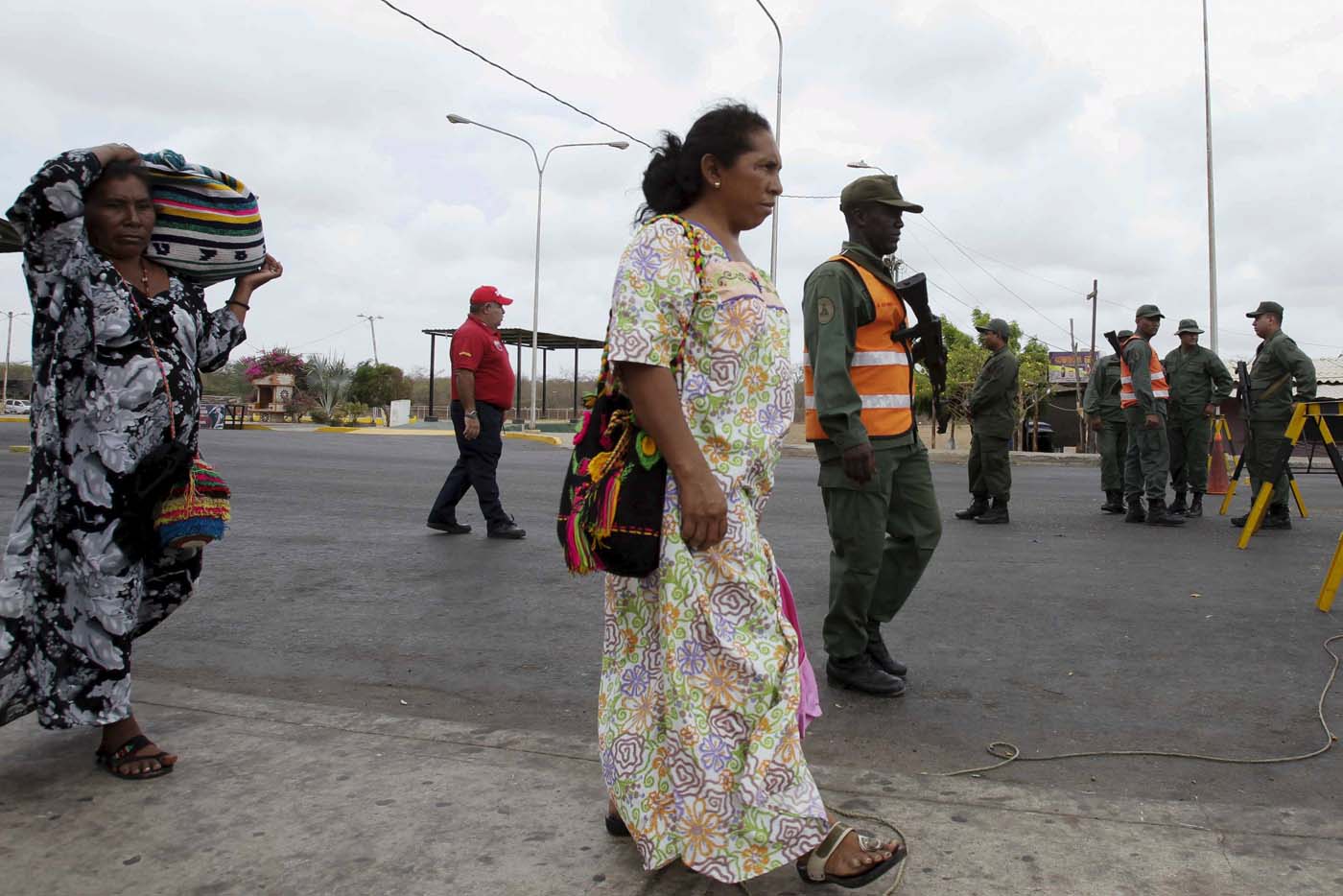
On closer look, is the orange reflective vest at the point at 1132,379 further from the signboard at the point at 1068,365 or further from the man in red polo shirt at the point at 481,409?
the signboard at the point at 1068,365

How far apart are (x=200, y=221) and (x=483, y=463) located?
4.45 m

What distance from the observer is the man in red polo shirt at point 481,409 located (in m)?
7.30

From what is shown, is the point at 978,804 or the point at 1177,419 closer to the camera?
the point at 978,804

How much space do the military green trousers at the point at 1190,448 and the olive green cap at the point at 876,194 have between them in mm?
6563

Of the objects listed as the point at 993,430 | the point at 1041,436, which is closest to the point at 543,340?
the point at 1041,436

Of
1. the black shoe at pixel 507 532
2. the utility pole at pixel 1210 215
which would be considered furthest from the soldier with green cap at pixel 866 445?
the utility pole at pixel 1210 215

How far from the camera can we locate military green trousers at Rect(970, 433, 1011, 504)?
9047 millimetres

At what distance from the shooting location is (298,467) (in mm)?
13789

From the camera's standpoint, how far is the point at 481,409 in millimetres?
7418

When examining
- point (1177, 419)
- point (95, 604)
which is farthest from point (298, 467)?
point (95, 604)

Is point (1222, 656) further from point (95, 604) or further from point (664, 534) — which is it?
point (95, 604)

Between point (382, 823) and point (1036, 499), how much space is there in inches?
396

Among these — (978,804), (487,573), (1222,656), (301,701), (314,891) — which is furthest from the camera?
(487,573)

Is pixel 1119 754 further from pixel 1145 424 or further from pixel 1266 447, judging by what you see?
pixel 1266 447
